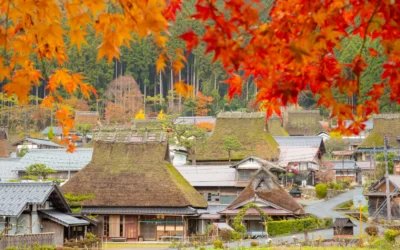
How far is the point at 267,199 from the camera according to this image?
2853 cm

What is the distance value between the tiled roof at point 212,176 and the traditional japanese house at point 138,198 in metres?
4.04

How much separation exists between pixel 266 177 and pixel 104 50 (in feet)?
83.6

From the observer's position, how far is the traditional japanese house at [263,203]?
28078 millimetres

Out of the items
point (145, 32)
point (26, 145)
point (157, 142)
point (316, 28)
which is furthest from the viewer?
point (26, 145)

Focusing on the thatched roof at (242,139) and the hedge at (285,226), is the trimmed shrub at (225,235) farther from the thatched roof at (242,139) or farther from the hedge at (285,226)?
the thatched roof at (242,139)

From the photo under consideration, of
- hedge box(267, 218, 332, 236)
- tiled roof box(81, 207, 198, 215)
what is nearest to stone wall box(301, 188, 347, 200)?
hedge box(267, 218, 332, 236)

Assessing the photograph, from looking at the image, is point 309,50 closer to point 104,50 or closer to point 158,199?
point 104,50

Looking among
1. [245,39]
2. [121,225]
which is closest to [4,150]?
[121,225]

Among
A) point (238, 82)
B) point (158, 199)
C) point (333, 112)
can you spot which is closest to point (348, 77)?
point (333, 112)

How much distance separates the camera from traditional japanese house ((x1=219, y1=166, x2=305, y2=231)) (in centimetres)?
2808

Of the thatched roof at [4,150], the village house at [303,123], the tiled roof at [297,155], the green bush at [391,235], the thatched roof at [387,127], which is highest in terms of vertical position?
the village house at [303,123]

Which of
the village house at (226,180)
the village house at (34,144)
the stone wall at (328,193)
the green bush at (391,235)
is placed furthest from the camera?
the village house at (34,144)

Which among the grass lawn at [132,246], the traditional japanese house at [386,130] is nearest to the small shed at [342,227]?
the grass lawn at [132,246]

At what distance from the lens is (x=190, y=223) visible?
93.6 feet
